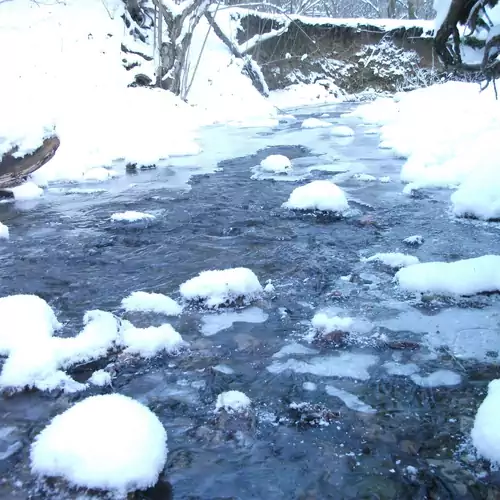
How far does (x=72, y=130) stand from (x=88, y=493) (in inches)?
307

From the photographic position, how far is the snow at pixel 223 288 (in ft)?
10.3

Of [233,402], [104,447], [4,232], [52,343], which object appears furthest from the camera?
[4,232]

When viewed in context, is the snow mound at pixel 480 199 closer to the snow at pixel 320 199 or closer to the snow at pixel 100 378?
the snow at pixel 320 199

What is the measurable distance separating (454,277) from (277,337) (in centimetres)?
123

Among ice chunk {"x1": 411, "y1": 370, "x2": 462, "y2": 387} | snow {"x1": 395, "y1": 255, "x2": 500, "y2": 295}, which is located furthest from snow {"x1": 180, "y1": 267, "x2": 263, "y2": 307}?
ice chunk {"x1": 411, "y1": 370, "x2": 462, "y2": 387}

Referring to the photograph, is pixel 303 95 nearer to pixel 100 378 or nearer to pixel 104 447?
pixel 100 378

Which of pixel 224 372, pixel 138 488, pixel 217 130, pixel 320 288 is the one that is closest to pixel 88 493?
pixel 138 488

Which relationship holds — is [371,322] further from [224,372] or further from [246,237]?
[246,237]

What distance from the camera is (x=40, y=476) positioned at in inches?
70.5

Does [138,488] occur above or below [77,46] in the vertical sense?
below

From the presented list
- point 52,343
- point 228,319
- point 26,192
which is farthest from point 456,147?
point 52,343

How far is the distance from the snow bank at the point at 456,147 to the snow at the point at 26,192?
4.20 metres

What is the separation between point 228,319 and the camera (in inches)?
116

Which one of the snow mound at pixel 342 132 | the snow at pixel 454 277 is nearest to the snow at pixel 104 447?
the snow at pixel 454 277
